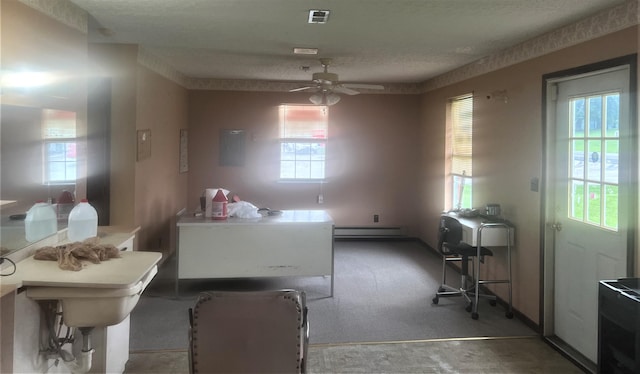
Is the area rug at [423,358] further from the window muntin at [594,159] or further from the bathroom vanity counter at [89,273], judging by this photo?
the bathroom vanity counter at [89,273]

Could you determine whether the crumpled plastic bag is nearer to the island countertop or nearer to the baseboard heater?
the island countertop

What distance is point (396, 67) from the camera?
5.28 metres

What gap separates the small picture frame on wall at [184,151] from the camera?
20.4ft

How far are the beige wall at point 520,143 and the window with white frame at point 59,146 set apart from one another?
138 inches

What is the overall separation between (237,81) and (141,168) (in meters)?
2.68

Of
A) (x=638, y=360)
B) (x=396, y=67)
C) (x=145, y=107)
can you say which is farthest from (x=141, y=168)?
(x=638, y=360)

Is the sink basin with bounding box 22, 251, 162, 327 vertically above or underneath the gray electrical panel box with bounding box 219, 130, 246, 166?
underneath

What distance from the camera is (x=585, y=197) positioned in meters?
3.19

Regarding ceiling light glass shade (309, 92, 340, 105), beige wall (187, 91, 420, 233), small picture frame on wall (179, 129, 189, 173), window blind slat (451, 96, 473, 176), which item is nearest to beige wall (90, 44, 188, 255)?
small picture frame on wall (179, 129, 189, 173)

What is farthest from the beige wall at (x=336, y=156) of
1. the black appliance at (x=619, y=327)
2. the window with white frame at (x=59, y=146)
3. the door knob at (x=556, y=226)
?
the black appliance at (x=619, y=327)

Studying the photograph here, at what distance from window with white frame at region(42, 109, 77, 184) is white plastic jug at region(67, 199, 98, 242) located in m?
0.20

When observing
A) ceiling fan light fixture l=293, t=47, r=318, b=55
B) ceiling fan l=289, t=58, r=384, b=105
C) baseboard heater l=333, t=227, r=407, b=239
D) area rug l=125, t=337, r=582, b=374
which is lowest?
area rug l=125, t=337, r=582, b=374

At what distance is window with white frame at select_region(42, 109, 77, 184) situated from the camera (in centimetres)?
236

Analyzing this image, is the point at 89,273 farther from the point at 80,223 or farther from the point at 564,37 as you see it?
the point at 564,37
